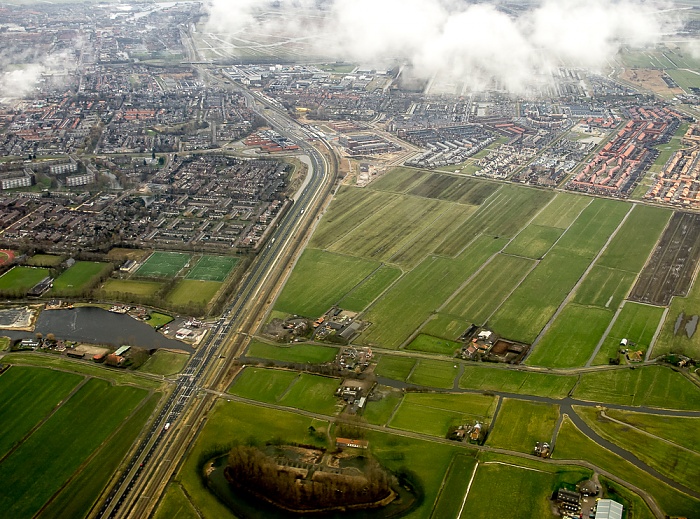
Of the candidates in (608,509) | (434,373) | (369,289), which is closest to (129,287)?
(369,289)

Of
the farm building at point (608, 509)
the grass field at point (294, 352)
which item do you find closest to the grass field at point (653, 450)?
the farm building at point (608, 509)

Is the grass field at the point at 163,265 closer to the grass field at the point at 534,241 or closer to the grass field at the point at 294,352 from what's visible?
the grass field at the point at 294,352

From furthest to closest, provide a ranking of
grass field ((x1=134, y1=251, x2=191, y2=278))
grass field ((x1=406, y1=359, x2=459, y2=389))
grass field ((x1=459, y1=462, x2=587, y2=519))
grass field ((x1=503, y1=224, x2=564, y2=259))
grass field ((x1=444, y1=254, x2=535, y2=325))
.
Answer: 1. grass field ((x1=503, y1=224, x2=564, y2=259))
2. grass field ((x1=134, y1=251, x2=191, y2=278))
3. grass field ((x1=444, y1=254, x2=535, y2=325))
4. grass field ((x1=406, y1=359, x2=459, y2=389))
5. grass field ((x1=459, y1=462, x2=587, y2=519))

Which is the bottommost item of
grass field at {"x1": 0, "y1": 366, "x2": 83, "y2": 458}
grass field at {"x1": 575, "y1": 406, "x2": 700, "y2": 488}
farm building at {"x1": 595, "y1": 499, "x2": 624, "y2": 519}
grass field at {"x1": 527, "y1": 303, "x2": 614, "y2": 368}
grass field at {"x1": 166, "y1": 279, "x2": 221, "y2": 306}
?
grass field at {"x1": 166, "y1": 279, "x2": 221, "y2": 306}

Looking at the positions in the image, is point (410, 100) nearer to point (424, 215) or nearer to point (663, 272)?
point (424, 215)

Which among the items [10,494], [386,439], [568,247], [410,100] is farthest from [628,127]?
[10,494]

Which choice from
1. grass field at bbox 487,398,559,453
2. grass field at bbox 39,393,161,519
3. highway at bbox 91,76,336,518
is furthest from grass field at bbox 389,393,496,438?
grass field at bbox 39,393,161,519

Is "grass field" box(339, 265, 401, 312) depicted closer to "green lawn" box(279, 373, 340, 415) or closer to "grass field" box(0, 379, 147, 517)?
"green lawn" box(279, 373, 340, 415)
